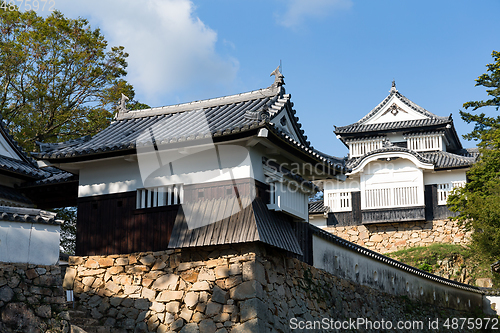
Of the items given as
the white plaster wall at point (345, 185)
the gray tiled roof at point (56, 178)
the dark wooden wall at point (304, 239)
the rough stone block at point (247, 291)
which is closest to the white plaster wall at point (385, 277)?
the dark wooden wall at point (304, 239)

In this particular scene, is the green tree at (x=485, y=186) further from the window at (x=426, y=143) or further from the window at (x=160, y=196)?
the window at (x=160, y=196)

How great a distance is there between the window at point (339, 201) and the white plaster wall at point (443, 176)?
4.36 m

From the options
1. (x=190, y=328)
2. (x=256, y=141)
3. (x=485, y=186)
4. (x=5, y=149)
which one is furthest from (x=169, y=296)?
(x=485, y=186)

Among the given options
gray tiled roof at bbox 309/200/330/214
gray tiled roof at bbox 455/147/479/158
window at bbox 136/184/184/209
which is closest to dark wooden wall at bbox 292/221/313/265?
window at bbox 136/184/184/209

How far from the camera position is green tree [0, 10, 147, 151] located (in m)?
22.8

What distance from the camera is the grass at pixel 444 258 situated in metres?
27.8

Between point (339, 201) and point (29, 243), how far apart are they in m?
22.9

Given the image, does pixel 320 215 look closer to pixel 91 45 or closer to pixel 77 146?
pixel 91 45

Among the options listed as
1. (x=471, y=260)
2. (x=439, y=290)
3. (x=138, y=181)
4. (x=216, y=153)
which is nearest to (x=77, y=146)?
(x=138, y=181)

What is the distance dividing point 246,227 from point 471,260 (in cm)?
1908

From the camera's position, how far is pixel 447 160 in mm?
30312

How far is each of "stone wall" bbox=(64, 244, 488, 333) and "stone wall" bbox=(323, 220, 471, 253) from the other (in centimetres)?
1677
